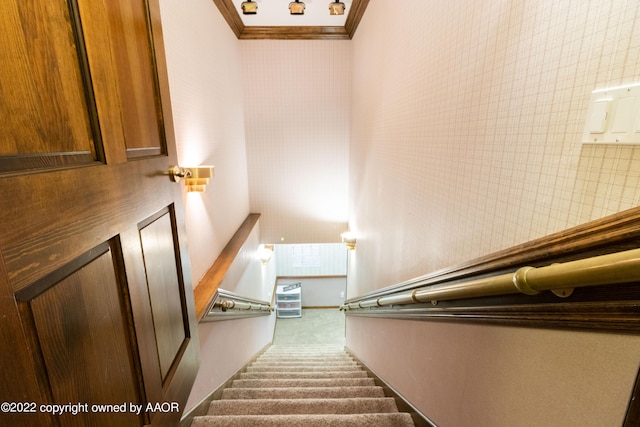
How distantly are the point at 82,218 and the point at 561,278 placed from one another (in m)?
0.96

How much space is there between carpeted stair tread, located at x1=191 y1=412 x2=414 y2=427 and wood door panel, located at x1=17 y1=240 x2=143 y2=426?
82 cm

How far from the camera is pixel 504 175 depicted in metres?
1.02

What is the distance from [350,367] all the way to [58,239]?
3060 millimetres

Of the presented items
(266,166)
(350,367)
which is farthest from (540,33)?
(266,166)

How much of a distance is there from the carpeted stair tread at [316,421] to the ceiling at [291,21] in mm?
3743

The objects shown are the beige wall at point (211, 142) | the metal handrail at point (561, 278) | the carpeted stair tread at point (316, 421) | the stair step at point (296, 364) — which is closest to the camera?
the metal handrail at point (561, 278)

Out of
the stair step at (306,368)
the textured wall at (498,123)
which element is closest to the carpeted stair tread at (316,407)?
the textured wall at (498,123)

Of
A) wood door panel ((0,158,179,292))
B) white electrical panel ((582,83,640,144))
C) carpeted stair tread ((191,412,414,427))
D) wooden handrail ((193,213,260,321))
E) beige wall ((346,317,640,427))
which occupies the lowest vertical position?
carpeted stair tread ((191,412,414,427))

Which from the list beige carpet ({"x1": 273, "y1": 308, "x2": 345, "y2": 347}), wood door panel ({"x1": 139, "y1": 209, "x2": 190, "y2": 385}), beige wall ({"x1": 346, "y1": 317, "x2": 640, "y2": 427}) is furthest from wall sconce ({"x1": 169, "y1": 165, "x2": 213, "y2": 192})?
beige carpet ({"x1": 273, "y1": 308, "x2": 345, "y2": 347})

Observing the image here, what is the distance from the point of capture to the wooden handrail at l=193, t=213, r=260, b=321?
81.4 inches

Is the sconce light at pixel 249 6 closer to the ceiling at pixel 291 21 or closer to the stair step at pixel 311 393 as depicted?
the ceiling at pixel 291 21

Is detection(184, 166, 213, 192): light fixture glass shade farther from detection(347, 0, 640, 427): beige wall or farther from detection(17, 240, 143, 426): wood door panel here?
detection(17, 240, 143, 426): wood door panel

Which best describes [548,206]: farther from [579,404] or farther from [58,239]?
[58,239]

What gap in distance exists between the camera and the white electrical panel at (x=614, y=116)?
1.92 ft
